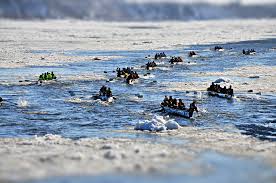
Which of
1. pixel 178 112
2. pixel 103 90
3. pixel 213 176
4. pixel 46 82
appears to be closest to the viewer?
pixel 213 176

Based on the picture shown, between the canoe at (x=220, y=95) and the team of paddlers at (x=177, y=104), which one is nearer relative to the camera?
the team of paddlers at (x=177, y=104)

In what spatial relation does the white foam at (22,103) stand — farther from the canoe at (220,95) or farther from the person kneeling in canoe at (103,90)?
the canoe at (220,95)

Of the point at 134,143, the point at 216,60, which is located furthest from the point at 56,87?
the point at 216,60

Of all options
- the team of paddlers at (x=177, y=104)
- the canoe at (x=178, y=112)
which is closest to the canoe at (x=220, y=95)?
the team of paddlers at (x=177, y=104)

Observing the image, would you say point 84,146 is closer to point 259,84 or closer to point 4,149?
point 4,149

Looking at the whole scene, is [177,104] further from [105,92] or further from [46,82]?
[46,82]

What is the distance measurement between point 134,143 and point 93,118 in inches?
227

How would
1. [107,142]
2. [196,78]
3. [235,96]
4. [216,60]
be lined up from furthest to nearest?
[216,60] < [196,78] < [235,96] < [107,142]

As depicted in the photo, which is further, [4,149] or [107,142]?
[107,142]

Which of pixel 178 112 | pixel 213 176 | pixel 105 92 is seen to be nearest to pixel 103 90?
pixel 105 92

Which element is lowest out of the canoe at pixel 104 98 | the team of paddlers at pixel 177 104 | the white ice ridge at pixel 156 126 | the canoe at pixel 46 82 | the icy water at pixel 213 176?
the icy water at pixel 213 176

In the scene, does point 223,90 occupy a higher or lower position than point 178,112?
higher

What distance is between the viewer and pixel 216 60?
52969 mm

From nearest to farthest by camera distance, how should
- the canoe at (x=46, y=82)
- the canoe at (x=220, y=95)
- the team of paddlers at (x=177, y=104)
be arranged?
the team of paddlers at (x=177, y=104), the canoe at (x=220, y=95), the canoe at (x=46, y=82)
